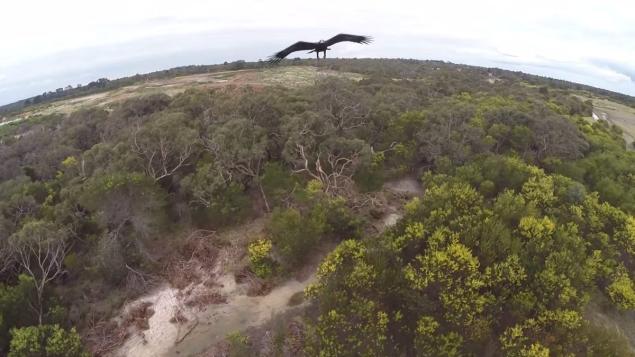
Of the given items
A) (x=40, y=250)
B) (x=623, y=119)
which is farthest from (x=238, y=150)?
(x=623, y=119)

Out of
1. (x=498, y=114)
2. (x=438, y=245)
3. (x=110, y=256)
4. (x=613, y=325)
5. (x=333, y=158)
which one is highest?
(x=498, y=114)

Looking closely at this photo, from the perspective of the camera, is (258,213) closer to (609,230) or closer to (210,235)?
(210,235)

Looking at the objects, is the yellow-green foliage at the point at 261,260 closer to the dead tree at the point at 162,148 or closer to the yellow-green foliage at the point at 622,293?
the dead tree at the point at 162,148

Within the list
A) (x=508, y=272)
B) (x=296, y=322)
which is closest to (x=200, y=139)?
(x=296, y=322)

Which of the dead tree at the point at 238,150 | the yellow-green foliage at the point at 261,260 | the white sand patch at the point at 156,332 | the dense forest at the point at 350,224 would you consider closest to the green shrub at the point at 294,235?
the dense forest at the point at 350,224

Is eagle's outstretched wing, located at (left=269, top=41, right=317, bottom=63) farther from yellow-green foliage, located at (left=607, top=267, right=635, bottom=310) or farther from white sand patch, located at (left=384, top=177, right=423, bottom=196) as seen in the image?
yellow-green foliage, located at (left=607, top=267, right=635, bottom=310)

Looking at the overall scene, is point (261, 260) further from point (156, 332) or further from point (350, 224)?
point (156, 332)
